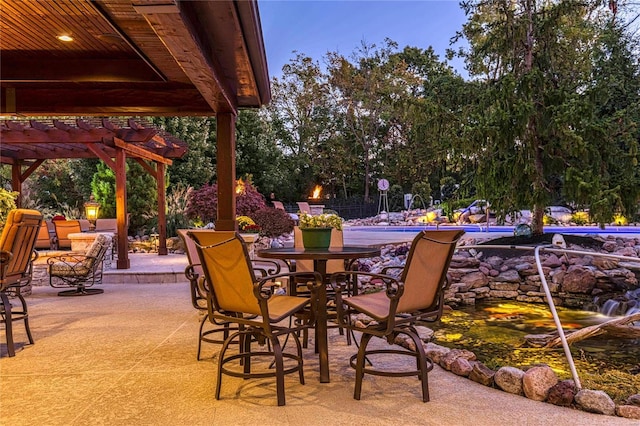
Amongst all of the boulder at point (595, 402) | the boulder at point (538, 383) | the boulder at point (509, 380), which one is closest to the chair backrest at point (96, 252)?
the boulder at point (509, 380)

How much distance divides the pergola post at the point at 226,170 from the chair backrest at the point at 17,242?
7.22 feet

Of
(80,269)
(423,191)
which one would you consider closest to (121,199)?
(80,269)

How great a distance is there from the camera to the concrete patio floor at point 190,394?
2.46 metres

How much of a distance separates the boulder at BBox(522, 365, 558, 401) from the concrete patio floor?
55mm

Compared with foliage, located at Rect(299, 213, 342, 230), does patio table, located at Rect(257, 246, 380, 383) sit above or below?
below

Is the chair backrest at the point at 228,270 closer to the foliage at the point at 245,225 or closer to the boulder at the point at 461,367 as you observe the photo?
the boulder at the point at 461,367

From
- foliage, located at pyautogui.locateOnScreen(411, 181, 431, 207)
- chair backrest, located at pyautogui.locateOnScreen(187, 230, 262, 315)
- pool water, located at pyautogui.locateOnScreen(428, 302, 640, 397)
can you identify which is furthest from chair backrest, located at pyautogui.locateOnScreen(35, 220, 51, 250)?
foliage, located at pyautogui.locateOnScreen(411, 181, 431, 207)

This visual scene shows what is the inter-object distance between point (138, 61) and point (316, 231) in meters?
2.94

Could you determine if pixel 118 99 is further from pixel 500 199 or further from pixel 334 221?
pixel 500 199

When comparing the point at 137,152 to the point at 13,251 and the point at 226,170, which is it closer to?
the point at 226,170

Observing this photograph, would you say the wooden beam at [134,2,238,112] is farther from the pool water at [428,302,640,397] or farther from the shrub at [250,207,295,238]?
the shrub at [250,207,295,238]

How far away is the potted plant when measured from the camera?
347 centimetres

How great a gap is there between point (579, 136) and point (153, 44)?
20.5 feet

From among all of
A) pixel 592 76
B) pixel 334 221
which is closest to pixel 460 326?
pixel 334 221
